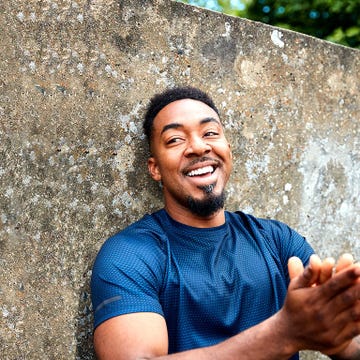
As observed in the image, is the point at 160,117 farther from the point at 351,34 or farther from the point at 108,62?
the point at 351,34

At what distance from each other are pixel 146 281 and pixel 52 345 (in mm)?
530

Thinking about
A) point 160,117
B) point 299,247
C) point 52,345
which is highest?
point 160,117

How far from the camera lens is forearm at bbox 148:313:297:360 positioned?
2018 millimetres

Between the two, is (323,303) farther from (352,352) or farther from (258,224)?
(258,224)

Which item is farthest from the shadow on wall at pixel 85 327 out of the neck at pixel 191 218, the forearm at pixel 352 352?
the forearm at pixel 352 352

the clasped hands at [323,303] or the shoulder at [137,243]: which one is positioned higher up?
the clasped hands at [323,303]

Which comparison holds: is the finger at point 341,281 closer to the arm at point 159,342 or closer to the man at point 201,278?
the man at point 201,278

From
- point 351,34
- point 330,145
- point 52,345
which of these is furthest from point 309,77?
point 351,34

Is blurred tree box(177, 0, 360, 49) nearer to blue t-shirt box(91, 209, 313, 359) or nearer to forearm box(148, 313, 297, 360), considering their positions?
blue t-shirt box(91, 209, 313, 359)

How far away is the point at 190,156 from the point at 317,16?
4652 mm

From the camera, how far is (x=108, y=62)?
2926 mm

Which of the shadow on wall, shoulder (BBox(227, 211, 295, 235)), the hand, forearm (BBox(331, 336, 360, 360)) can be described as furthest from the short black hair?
the hand

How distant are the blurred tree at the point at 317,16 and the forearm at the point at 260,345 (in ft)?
15.2

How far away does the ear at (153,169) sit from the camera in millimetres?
2943
